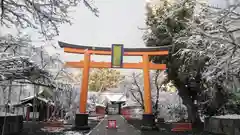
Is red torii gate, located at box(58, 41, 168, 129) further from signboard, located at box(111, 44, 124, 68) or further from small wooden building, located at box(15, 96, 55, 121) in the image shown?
small wooden building, located at box(15, 96, 55, 121)

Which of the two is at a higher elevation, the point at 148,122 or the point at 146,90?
the point at 146,90

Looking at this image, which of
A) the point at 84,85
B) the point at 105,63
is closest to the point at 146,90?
the point at 105,63

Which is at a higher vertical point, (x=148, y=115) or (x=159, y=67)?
(x=159, y=67)

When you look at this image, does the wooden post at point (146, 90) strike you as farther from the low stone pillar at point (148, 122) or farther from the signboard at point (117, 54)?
the signboard at point (117, 54)

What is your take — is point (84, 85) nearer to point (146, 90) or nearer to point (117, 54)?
point (117, 54)

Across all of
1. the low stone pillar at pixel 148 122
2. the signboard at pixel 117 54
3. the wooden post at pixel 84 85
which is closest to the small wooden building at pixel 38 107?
the wooden post at pixel 84 85

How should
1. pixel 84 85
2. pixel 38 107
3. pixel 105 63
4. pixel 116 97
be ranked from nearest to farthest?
pixel 84 85, pixel 105 63, pixel 38 107, pixel 116 97

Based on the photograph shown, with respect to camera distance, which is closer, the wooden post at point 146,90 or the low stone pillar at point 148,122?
the low stone pillar at point 148,122

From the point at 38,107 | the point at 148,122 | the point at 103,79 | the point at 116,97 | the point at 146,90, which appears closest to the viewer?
the point at 148,122

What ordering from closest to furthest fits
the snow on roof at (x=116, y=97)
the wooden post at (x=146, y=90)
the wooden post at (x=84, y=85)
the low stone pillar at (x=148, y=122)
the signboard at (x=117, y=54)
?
the low stone pillar at (x=148, y=122) < the wooden post at (x=84, y=85) < the wooden post at (x=146, y=90) < the signboard at (x=117, y=54) < the snow on roof at (x=116, y=97)

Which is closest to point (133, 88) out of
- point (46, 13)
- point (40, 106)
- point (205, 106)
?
point (40, 106)

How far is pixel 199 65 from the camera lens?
14.7m

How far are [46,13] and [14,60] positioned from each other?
3666 mm

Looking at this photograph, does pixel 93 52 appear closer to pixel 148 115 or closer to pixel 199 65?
pixel 148 115
